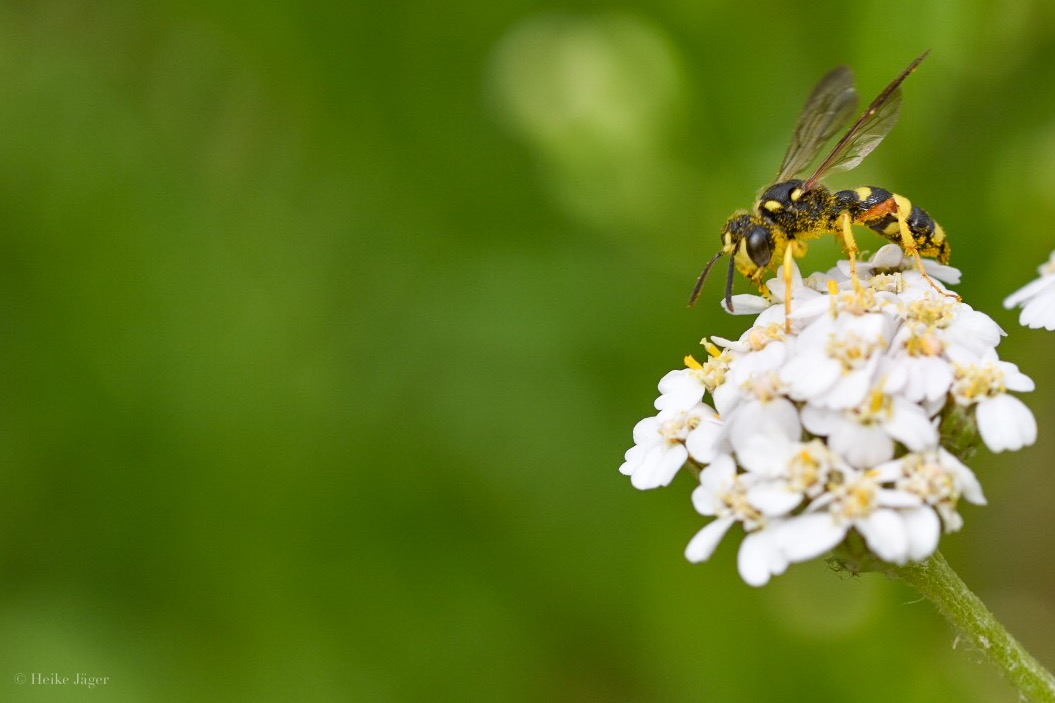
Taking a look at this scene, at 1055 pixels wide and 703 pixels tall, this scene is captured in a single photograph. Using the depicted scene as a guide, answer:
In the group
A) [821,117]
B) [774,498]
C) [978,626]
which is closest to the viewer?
[774,498]

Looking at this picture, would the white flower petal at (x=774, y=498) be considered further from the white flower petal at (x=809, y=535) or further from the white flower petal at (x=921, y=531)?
the white flower petal at (x=921, y=531)

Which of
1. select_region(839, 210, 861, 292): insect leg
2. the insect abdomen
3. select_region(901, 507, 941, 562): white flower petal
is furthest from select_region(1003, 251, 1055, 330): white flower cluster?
select_region(901, 507, 941, 562): white flower petal

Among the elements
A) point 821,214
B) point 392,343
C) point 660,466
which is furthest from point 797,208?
point 392,343

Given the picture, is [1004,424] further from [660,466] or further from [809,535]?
[660,466]

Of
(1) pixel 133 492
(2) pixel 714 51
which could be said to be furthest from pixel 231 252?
(2) pixel 714 51

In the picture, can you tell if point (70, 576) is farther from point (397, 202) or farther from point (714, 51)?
point (714, 51)

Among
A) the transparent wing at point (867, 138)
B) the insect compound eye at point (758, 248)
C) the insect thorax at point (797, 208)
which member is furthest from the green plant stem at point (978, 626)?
the transparent wing at point (867, 138)
